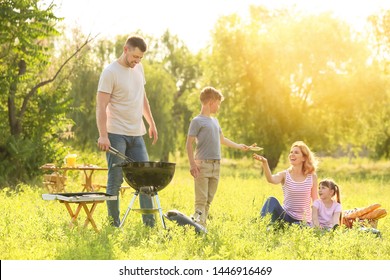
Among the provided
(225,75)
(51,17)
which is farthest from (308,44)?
(51,17)

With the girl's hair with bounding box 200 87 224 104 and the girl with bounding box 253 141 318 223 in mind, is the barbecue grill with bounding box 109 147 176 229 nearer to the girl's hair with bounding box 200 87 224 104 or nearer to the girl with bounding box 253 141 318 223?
the girl's hair with bounding box 200 87 224 104

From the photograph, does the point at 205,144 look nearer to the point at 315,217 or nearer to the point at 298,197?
the point at 298,197

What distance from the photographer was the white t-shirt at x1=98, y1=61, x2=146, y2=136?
7.63 meters

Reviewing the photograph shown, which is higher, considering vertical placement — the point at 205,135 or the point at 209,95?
the point at 209,95

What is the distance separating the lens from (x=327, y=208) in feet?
27.5

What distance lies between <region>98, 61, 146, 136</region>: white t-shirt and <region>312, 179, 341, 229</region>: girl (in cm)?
251

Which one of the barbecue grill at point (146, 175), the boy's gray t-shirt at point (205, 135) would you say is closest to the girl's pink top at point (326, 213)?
the boy's gray t-shirt at point (205, 135)

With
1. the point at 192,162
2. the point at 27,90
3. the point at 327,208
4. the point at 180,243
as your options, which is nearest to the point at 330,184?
the point at 327,208

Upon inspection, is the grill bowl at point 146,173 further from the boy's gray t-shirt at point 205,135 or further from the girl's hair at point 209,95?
the girl's hair at point 209,95

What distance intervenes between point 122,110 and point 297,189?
2578mm

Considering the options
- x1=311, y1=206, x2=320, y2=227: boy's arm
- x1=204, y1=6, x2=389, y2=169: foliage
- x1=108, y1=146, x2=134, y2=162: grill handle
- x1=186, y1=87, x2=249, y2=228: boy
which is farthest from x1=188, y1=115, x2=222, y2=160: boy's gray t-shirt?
x1=204, y1=6, x2=389, y2=169: foliage

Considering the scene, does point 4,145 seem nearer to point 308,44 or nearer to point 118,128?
point 118,128

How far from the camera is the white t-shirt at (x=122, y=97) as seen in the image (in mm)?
7632

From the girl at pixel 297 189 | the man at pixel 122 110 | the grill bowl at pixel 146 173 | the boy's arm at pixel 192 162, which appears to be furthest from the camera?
the girl at pixel 297 189
